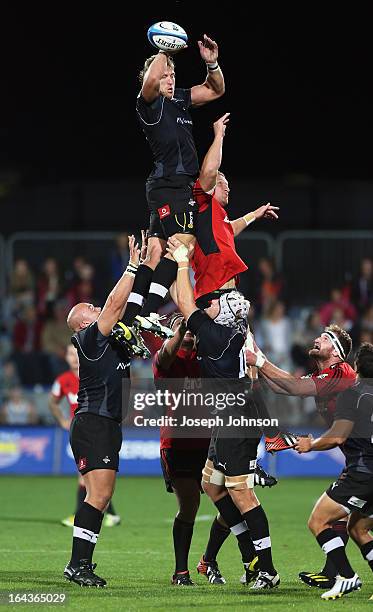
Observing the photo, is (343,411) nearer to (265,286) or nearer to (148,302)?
(148,302)

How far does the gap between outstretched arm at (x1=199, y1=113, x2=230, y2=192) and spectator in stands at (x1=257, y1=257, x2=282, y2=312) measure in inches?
436

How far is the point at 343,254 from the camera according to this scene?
70.4ft

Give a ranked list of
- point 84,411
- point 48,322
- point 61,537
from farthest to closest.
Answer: point 48,322 < point 61,537 < point 84,411

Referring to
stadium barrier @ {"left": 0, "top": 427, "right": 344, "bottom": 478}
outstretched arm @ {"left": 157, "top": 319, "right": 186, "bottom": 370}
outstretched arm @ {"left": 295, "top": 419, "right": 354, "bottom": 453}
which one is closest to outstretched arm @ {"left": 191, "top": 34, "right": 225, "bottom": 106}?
outstretched arm @ {"left": 157, "top": 319, "right": 186, "bottom": 370}

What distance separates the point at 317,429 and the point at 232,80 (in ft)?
23.8

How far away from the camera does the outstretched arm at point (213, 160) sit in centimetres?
926

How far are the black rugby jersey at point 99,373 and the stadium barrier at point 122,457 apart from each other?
1020 cm

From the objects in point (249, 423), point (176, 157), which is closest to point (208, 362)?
point (249, 423)

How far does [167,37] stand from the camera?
893 centimetres

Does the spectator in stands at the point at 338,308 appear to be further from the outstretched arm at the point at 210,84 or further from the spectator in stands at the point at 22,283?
the outstretched arm at the point at 210,84

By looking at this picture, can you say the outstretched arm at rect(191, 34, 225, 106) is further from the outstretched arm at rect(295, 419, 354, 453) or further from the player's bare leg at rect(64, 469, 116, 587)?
the player's bare leg at rect(64, 469, 116, 587)

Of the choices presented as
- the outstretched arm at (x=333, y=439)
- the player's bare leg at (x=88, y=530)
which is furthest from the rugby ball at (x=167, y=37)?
the player's bare leg at (x=88, y=530)

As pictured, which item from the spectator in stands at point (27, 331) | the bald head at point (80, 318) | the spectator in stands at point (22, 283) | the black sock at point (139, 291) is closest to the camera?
the black sock at point (139, 291)

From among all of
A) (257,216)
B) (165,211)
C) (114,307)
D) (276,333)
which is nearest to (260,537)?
(114,307)
